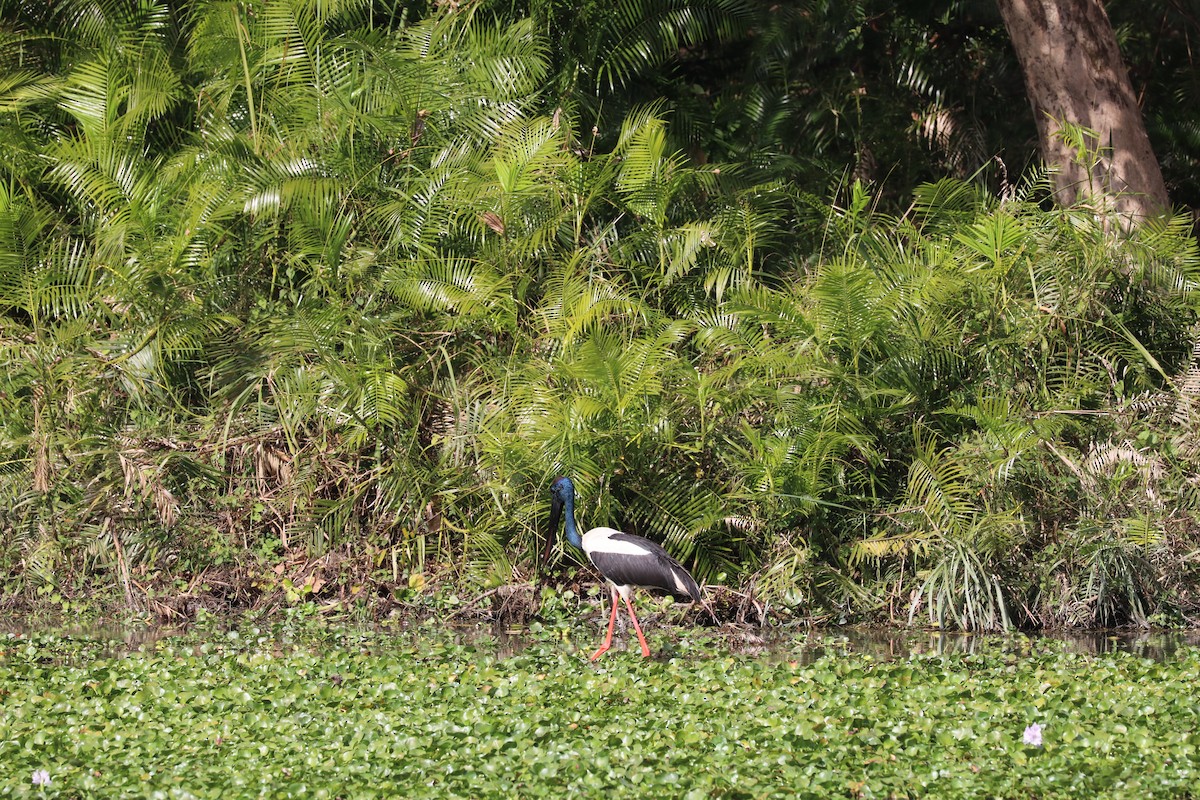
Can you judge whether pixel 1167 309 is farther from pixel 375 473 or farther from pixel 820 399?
pixel 375 473

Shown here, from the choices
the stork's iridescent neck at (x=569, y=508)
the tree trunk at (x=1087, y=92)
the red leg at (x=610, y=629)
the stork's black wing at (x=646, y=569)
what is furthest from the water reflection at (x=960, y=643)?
the tree trunk at (x=1087, y=92)

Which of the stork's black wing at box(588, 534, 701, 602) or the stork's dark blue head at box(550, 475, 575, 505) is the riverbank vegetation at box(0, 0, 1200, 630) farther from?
the stork's black wing at box(588, 534, 701, 602)

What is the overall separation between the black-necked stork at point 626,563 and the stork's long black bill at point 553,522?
90 millimetres

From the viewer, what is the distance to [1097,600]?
7.31 meters

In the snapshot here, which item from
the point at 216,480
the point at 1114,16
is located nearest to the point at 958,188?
the point at 1114,16

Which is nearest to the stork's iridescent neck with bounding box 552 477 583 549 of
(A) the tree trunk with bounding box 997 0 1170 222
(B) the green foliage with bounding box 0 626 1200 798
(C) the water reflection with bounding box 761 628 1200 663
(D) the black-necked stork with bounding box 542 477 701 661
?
(D) the black-necked stork with bounding box 542 477 701 661

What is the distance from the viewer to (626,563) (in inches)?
280

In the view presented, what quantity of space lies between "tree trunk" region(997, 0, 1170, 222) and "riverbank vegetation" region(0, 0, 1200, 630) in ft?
1.53

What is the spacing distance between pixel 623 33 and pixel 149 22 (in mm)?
3760

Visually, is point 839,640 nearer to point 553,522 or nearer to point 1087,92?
point 553,522

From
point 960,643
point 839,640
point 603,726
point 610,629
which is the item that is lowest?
point 610,629

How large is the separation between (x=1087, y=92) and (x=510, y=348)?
452 centimetres

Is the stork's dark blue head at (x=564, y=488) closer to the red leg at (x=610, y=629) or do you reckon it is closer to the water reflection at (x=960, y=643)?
the red leg at (x=610, y=629)

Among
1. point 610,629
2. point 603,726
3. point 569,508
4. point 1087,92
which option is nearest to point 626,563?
point 610,629
